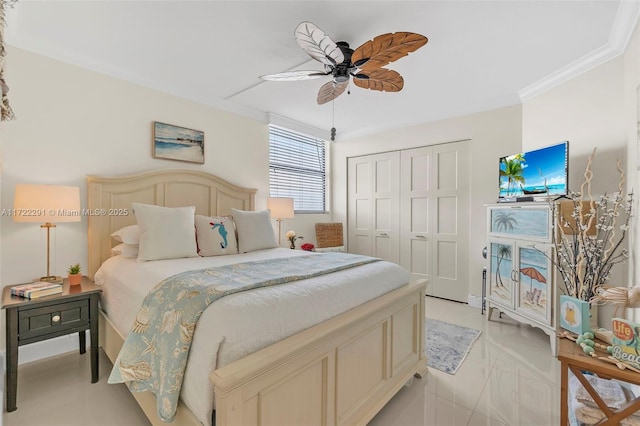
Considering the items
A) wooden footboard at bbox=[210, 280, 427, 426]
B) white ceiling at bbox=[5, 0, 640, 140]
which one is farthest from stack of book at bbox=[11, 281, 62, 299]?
white ceiling at bbox=[5, 0, 640, 140]

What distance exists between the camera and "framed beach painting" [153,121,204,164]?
9.73ft

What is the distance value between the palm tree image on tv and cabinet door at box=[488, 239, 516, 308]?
56cm

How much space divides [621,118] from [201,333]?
11.1 feet

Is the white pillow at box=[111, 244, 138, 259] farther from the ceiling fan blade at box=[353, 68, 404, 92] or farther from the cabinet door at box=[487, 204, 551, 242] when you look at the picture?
the cabinet door at box=[487, 204, 551, 242]

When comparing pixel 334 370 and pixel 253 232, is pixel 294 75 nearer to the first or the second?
pixel 253 232

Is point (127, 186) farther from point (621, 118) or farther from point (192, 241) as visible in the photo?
point (621, 118)

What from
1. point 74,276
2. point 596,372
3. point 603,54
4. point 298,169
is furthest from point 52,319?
point 603,54

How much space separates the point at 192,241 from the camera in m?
2.46

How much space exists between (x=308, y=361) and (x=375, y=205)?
356 centimetres

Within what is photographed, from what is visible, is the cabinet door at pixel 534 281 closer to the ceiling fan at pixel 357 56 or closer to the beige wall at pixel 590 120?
the beige wall at pixel 590 120

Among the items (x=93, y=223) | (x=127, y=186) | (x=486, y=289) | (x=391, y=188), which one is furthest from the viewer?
(x=391, y=188)

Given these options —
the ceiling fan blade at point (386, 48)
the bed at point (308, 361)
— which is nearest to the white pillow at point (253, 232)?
the bed at point (308, 361)

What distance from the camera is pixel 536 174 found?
276 cm

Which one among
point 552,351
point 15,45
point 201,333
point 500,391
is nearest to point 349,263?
point 201,333
